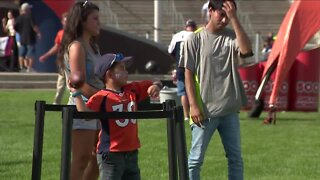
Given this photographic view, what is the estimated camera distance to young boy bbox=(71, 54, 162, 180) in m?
6.06

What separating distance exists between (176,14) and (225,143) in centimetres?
2992

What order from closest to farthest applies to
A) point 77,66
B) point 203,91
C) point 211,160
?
point 77,66 → point 203,91 → point 211,160

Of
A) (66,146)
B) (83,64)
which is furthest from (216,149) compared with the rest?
(66,146)

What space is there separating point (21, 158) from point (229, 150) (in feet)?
12.8

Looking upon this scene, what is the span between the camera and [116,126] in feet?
19.9

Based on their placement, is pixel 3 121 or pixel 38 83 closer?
pixel 3 121

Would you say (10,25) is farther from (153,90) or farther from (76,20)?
(153,90)

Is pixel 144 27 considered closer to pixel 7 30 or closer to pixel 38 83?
pixel 7 30

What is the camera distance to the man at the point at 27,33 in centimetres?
2389

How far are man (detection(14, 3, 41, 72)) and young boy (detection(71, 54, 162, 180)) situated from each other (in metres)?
17.9

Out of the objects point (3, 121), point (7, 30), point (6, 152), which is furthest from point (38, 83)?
point (6, 152)

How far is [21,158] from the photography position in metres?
10.3

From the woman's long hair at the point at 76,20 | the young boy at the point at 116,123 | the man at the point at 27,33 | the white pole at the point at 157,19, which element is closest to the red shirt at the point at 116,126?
the young boy at the point at 116,123

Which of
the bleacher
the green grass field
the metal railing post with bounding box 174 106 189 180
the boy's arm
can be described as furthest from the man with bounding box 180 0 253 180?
the bleacher
